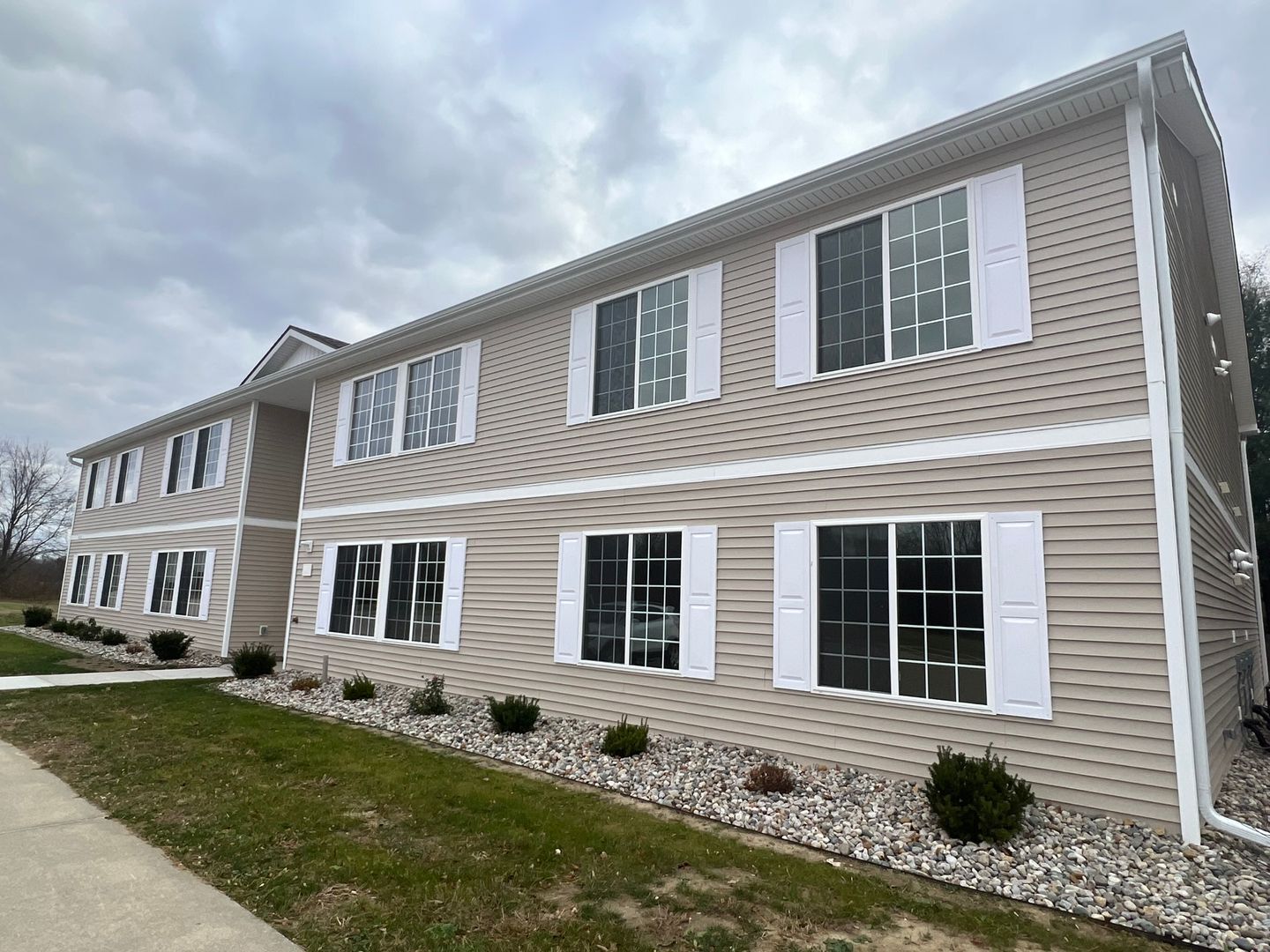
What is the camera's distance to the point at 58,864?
4211 mm

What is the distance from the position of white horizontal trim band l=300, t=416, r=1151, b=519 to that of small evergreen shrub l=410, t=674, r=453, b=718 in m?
2.73

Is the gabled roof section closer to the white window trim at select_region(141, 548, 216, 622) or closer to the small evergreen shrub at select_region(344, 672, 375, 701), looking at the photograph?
the white window trim at select_region(141, 548, 216, 622)

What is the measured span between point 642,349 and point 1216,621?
22.7 ft

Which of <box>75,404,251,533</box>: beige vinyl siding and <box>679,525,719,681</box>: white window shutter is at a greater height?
<box>75,404,251,533</box>: beige vinyl siding

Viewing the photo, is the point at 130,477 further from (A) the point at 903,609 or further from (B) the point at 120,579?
(A) the point at 903,609

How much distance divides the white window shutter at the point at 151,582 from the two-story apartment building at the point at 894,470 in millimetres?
11034

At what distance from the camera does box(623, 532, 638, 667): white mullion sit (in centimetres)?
822

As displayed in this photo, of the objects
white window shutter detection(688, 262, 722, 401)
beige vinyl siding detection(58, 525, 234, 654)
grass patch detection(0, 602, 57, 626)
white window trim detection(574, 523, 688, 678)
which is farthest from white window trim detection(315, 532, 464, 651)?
grass patch detection(0, 602, 57, 626)

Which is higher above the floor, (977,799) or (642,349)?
(642,349)

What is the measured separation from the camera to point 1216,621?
7.03m

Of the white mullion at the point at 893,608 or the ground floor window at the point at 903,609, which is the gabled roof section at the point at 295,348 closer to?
the ground floor window at the point at 903,609

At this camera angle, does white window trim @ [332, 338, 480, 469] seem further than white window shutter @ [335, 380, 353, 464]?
No

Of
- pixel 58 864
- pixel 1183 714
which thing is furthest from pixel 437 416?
pixel 1183 714

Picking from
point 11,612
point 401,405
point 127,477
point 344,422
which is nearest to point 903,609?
point 401,405
